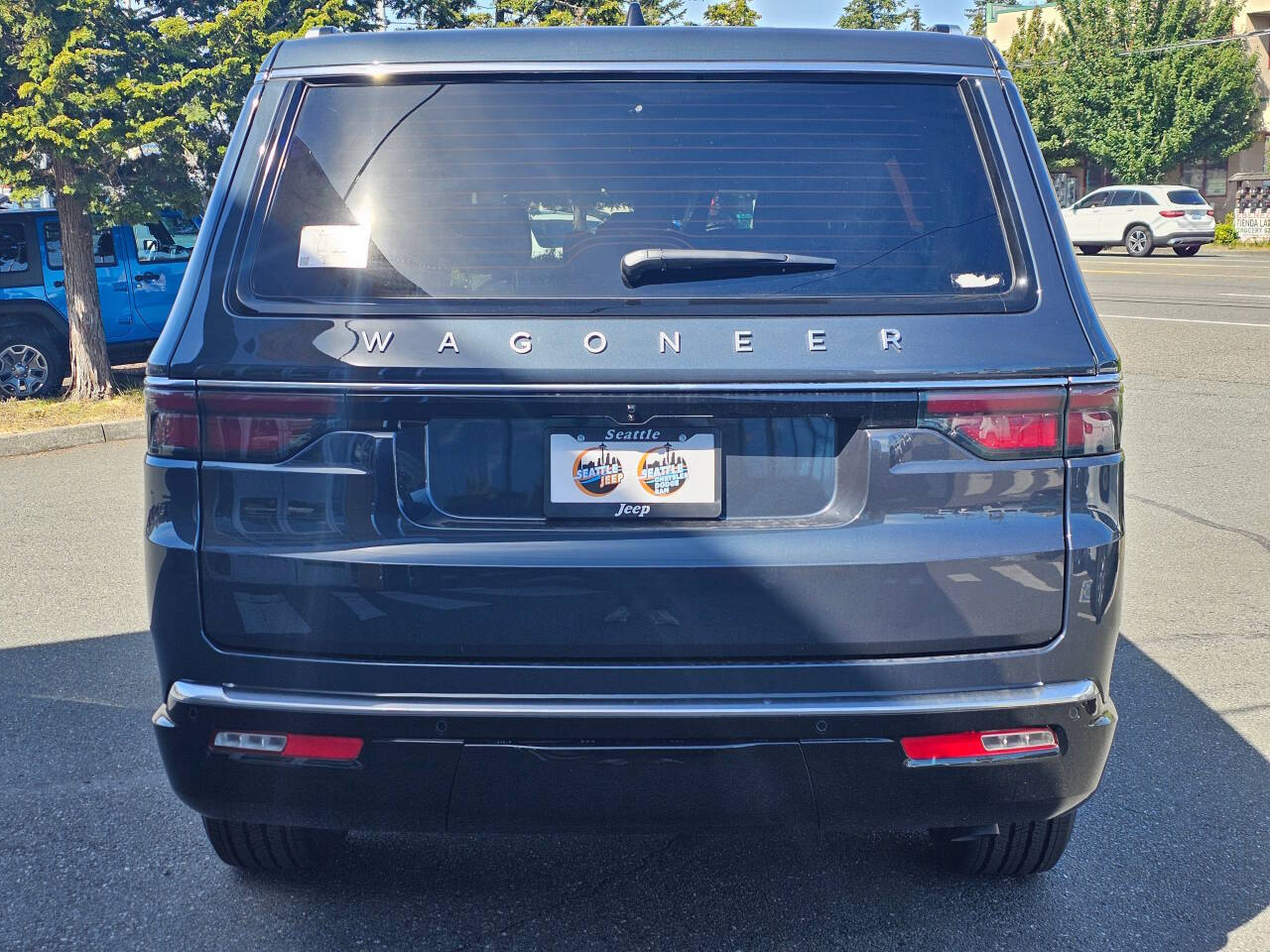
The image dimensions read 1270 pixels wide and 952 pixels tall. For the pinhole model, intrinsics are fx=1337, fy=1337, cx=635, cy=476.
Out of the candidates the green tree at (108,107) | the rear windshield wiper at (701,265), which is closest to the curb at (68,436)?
the green tree at (108,107)

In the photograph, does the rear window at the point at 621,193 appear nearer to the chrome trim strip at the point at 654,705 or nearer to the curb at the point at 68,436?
the chrome trim strip at the point at 654,705

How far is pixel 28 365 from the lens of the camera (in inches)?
462

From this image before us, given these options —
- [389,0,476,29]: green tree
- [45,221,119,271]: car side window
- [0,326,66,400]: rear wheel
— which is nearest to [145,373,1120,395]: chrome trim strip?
[45,221,119,271]: car side window

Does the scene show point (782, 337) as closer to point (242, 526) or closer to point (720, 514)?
point (720, 514)

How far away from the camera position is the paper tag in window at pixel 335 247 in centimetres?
262

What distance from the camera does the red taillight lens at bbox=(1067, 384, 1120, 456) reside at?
2.56 meters

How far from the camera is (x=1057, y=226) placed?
8.83ft

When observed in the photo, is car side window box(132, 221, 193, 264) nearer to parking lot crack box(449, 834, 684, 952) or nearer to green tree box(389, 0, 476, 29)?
green tree box(389, 0, 476, 29)

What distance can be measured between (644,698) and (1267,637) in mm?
3648

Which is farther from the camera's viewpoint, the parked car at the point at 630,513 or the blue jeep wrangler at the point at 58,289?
the blue jeep wrangler at the point at 58,289

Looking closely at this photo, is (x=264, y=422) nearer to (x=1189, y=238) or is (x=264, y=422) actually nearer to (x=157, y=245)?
(x=157, y=245)

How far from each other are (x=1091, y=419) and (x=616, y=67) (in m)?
1.19

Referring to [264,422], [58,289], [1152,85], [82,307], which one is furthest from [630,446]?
[1152,85]

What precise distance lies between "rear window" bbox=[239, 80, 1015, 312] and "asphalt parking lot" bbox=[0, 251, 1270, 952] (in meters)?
1.45
